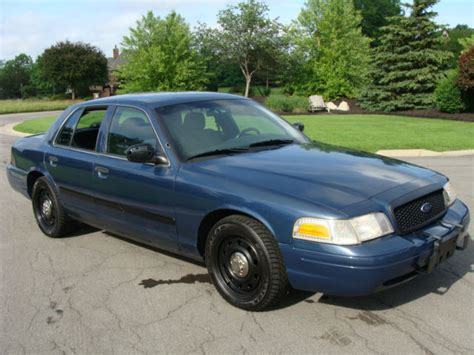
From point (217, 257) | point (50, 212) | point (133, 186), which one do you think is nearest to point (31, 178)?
point (50, 212)

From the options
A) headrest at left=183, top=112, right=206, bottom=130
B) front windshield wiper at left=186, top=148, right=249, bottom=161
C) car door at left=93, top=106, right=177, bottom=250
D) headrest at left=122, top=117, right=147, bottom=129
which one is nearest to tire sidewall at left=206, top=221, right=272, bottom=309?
car door at left=93, top=106, right=177, bottom=250

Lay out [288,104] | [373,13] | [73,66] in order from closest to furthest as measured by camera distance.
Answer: [288,104] < [73,66] < [373,13]

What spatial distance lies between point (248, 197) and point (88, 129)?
99.3 inches

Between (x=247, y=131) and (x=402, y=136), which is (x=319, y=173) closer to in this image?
(x=247, y=131)

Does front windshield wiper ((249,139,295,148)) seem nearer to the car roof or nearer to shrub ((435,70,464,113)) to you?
the car roof

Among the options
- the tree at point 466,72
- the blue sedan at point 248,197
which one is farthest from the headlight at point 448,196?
the tree at point 466,72

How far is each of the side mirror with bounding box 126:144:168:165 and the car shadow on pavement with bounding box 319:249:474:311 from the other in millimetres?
1736

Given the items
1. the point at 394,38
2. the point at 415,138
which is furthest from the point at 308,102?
the point at 415,138

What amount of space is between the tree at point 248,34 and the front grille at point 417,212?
3714 cm

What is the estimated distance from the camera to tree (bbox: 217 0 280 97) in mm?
39375

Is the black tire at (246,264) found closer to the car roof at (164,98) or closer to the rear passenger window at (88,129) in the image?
the car roof at (164,98)

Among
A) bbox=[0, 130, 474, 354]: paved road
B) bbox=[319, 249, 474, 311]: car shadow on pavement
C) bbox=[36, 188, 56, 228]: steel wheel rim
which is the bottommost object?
bbox=[0, 130, 474, 354]: paved road

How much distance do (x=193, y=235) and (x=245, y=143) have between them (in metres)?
1.01

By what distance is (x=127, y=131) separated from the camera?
15.6 ft
